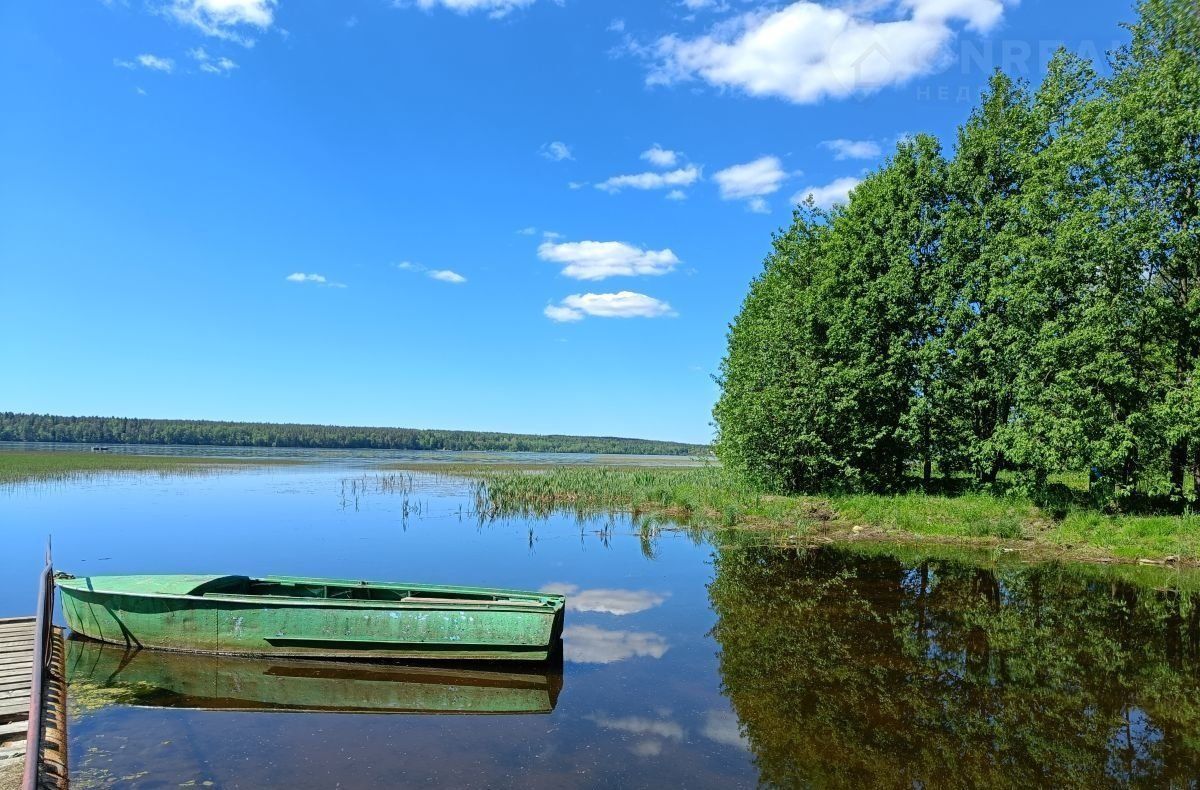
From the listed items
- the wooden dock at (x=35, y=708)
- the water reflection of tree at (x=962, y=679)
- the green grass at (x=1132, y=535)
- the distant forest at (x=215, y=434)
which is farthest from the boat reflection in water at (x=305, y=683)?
the distant forest at (x=215, y=434)

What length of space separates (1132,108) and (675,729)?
20075 millimetres

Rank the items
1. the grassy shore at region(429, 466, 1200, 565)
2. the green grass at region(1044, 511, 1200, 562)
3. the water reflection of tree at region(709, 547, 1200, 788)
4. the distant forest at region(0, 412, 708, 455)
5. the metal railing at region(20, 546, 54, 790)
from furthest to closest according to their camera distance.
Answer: the distant forest at region(0, 412, 708, 455) → the grassy shore at region(429, 466, 1200, 565) → the green grass at region(1044, 511, 1200, 562) → the water reflection of tree at region(709, 547, 1200, 788) → the metal railing at region(20, 546, 54, 790)

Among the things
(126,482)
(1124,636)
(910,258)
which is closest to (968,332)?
(910,258)

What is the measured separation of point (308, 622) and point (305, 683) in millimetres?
893

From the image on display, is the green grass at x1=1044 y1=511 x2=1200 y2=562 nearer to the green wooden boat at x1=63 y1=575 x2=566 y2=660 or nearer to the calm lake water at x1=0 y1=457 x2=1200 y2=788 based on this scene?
the calm lake water at x1=0 y1=457 x2=1200 y2=788

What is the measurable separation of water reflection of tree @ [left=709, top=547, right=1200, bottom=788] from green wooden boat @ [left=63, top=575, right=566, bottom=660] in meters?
3.04

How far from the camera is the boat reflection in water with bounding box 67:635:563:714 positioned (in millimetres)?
8406

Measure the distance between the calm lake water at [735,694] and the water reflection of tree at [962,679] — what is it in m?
0.04

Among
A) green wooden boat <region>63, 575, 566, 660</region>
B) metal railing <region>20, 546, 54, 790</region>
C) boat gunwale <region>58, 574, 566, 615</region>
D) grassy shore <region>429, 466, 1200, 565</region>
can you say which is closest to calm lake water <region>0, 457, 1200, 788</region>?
green wooden boat <region>63, 575, 566, 660</region>

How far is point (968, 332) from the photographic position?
74.5 ft

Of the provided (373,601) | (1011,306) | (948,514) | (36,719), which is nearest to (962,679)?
(373,601)

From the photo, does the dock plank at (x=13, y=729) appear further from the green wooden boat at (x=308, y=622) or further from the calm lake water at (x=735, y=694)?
the green wooden boat at (x=308, y=622)

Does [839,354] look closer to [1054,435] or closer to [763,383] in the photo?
[763,383]

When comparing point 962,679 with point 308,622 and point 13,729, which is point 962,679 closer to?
point 308,622
